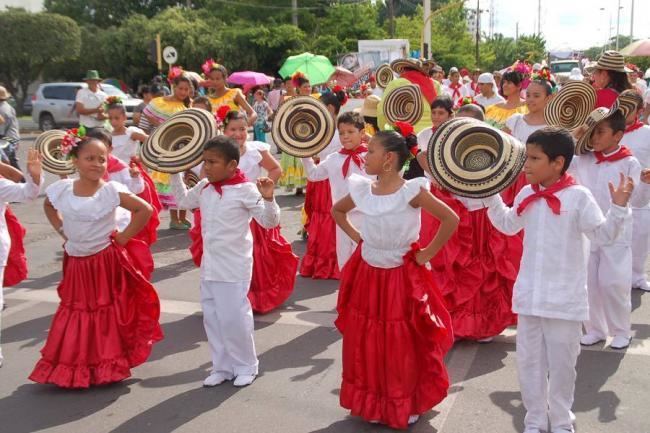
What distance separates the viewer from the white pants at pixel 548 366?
3.98 meters

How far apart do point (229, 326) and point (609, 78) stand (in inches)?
178

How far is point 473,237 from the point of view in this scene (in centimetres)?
574

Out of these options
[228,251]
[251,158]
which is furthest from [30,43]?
[228,251]

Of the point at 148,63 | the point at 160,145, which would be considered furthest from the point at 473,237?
the point at 148,63

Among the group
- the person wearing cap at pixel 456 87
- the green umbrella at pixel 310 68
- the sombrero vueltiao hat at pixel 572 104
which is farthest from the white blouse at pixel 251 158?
the green umbrella at pixel 310 68

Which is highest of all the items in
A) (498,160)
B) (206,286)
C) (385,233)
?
(498,160)

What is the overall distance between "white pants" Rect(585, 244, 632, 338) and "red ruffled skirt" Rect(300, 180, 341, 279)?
293 cm

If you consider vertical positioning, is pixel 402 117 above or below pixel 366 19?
below

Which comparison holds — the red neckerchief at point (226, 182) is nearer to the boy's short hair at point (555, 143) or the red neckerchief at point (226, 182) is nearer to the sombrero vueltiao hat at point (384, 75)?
the boy's short hair at point (555, 143)

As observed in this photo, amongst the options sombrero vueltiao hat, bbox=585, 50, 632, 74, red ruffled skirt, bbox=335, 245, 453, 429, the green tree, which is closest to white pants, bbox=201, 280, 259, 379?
red ruffled skirt, bbox=335, 245, 453, 429

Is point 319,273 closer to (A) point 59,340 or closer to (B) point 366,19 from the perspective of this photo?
(A) point 59,340

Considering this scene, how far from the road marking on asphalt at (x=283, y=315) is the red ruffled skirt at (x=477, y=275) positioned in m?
0.25

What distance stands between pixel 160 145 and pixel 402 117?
339 centimetres

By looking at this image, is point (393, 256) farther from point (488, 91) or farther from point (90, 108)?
point (90, 108)
